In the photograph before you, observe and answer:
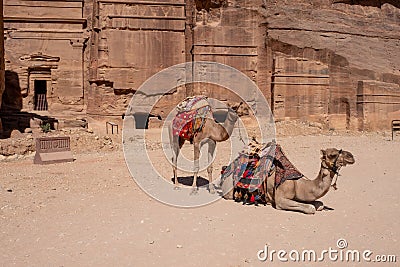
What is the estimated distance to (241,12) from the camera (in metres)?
18.9

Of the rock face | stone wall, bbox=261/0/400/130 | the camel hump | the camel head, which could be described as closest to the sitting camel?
the camel head

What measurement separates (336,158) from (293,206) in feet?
2.86

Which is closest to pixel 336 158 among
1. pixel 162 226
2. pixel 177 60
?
pixel 162 226

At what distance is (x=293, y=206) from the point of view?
17.1 ft

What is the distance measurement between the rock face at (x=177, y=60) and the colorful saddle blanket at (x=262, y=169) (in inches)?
455

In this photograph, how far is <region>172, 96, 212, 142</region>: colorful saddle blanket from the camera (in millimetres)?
6582

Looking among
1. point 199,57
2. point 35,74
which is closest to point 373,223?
point 199,57

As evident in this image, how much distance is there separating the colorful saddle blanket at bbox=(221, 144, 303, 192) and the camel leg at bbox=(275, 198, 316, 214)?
0.24 meters

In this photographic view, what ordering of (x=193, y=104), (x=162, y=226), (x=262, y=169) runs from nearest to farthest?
(x=162, y=226) → (x=262, y=169) → (x=193, y=104)

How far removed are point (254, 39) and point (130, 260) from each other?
16.3 m

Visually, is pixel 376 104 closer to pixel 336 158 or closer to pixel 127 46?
pixel 127 46

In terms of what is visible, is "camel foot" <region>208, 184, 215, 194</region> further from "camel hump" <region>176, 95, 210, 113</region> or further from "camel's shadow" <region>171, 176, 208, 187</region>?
"camel hump" <region>176, 95, 210, 113</region>

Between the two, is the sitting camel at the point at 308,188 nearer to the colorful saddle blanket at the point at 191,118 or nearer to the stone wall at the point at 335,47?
the colorful saddle blanket at the point at 191,118

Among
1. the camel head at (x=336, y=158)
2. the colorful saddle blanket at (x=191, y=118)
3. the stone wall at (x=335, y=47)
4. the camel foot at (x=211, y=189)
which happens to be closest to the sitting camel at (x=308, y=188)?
the camel head at (x=336, y=158)
